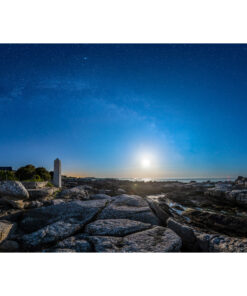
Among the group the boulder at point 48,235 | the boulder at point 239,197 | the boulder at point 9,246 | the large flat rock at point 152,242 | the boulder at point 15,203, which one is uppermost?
the large flat rock at point 152,242

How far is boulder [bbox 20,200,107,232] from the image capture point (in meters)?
4.66

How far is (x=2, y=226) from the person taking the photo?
14.2 ft

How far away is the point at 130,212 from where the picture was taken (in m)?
5.24

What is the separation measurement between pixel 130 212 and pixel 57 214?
2.47m

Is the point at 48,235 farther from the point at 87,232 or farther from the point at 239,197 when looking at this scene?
the point at 239,197

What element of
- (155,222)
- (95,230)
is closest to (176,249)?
(155,222)

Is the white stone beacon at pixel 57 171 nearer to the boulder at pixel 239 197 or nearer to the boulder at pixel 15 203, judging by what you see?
the boulder at pixel 15 203

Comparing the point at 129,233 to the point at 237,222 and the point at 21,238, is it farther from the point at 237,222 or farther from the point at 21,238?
the point at 237,222

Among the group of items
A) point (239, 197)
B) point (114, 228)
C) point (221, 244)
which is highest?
point (114, 228)

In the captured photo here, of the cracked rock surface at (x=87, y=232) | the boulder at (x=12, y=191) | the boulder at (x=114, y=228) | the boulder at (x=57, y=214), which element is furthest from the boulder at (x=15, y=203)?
the boulder at (x=114, y=228)

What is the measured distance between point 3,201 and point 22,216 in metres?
3.13

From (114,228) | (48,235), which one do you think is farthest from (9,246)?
(114,228)

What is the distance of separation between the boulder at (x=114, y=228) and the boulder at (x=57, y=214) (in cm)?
66

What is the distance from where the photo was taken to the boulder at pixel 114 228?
12.6 feet
